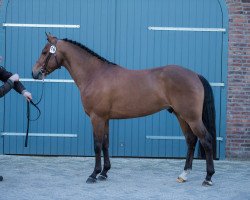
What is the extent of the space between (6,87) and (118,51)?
274cm

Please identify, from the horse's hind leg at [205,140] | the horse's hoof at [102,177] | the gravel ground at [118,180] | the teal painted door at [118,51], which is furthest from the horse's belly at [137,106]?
the teal painted door at [118,51]

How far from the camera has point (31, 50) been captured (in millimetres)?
8070

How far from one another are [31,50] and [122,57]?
160 centimetres

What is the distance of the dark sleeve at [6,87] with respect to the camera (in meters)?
5.77

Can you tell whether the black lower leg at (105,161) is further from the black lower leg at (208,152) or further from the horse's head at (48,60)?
→ the black lower leg at (208,152)

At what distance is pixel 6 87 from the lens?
5.80 meters

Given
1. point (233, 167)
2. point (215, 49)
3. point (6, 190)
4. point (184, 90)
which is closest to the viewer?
point (6, 190)

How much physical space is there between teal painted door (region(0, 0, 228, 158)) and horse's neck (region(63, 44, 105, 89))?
154 cm

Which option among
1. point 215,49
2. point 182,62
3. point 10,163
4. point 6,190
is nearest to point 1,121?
point 10,163

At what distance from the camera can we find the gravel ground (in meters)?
5.61

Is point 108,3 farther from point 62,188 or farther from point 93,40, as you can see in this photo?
point 62,188

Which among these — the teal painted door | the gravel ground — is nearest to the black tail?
the gravel ground

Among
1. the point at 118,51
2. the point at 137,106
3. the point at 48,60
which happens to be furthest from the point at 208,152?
the point at 118,51

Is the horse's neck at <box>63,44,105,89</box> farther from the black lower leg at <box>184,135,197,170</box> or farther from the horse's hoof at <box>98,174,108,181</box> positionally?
the black lower leg at <box>184,135,197,170</box>
